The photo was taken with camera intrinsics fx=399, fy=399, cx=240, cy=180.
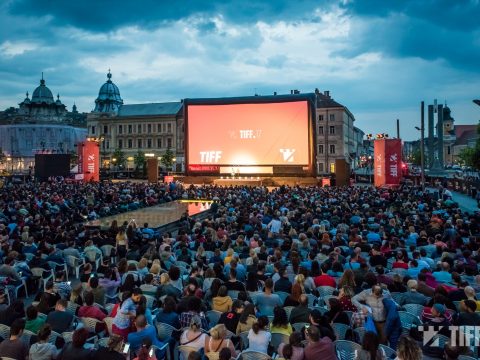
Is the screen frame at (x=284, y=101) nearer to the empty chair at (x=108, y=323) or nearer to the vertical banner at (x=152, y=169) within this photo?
the vertical banner at (x=152, y=169)

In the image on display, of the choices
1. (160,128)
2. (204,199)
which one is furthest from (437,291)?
(160,128)

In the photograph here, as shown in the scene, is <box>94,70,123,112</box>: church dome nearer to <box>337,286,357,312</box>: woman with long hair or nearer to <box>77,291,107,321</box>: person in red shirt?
<box>77,291,107,321</box>: person in red shirt

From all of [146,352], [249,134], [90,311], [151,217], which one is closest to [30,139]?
[249,134]

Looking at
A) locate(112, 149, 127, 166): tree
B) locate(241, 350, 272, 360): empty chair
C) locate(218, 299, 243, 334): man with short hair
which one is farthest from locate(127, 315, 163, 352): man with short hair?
locate(112, 149, 127, 166): tree

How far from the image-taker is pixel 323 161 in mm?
62688

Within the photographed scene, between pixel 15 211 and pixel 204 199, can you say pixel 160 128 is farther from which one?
pixel 15 211

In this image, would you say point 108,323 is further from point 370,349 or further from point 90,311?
point 370,349

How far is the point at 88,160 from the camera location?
38.2m

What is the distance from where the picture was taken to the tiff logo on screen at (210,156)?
39.7m

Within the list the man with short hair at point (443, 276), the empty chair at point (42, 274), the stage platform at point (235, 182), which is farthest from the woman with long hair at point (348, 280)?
the stage platform at point (235, 182)

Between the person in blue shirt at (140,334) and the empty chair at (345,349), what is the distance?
7.40 feet

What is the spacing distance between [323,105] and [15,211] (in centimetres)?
5310

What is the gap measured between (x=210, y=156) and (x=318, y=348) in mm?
35957

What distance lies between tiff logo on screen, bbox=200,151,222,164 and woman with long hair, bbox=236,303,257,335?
34468 millimetres
